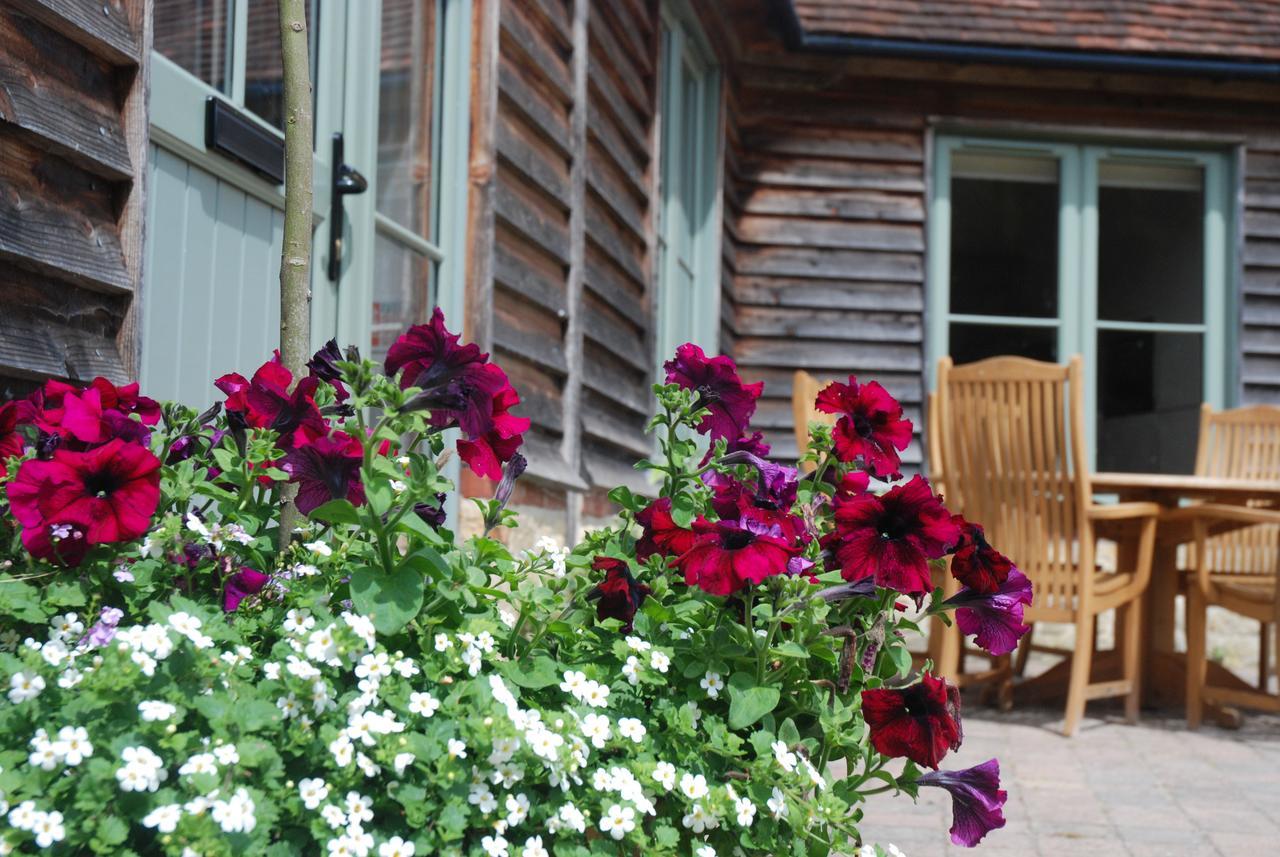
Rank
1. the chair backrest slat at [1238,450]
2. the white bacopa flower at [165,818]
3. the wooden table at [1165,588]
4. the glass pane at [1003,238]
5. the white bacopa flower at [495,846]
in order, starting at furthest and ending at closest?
the glass pane at [1003,238]
the chair backrest slat at [1238,450]
the wooden table at [1165,588]
the white bacopa flower at [495,846]
the white bacopa flower at [165,818]

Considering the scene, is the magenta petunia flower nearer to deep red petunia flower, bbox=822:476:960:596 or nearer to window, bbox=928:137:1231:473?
deep red petunia flower, bbox=822:476:960:596

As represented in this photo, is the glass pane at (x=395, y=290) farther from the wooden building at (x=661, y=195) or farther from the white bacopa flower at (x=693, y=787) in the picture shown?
the white bacopa flower at (x=693, y=787)

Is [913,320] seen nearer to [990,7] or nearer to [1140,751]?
[990,7]

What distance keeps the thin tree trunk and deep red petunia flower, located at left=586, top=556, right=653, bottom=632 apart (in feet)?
1.63

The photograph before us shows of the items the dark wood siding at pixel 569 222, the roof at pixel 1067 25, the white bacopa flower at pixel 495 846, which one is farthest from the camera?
the roof at pixel 1067 25

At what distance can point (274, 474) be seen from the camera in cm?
134

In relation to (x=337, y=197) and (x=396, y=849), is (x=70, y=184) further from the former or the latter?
(x=396, y=849)

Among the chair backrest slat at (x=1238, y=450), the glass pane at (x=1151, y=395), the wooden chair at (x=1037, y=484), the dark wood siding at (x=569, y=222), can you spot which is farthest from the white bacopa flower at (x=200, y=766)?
the glass pane at (x=1151, y=395)

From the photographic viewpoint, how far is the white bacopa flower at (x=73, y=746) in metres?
1.01

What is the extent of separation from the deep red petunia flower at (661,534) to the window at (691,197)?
4.65 m

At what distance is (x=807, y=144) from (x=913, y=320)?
3.76 feet

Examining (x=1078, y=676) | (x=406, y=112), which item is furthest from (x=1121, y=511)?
(x=406, y=112)

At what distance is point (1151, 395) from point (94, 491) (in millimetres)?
7247

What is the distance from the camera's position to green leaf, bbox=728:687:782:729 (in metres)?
1.28
